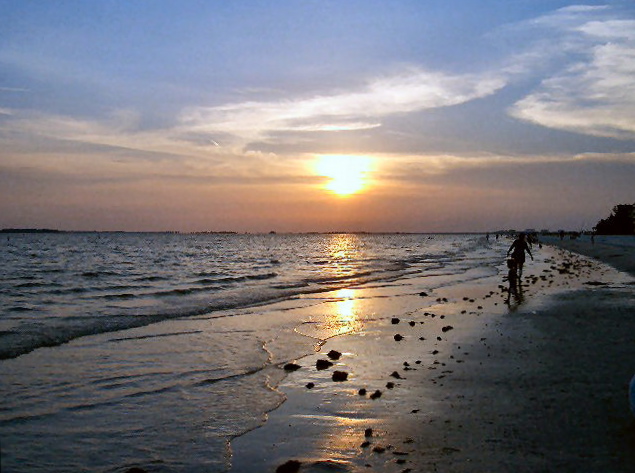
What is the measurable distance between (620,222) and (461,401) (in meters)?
167

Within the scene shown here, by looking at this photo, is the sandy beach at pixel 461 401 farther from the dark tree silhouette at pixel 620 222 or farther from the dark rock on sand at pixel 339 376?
the dark tree silhouette at pixel 620 222

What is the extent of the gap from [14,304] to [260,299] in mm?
11426

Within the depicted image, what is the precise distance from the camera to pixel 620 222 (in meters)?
153

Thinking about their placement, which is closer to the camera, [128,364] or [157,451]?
[157,451]

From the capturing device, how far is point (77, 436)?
8133 millimetres

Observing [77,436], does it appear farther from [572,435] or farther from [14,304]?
[14,304]

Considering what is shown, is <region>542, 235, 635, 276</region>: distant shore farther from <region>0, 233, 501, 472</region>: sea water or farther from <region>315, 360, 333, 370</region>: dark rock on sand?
<region>315, 360, 333, 370</region>: dark rock on sand

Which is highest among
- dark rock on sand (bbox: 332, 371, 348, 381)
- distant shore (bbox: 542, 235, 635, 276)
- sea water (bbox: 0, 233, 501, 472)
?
distant shore (bbox: 542, 235, 635, 276)

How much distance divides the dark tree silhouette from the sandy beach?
5763 inches

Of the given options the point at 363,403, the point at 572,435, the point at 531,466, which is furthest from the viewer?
the point at 363,403

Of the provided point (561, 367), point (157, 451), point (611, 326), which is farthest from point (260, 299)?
point (157, 451)

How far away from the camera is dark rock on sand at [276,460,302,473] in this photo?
262 inches

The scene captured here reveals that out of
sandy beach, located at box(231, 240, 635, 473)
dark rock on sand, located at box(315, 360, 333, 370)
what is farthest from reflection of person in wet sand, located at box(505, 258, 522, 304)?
dark rock on sand, located at box(315, 360, 333, 370)

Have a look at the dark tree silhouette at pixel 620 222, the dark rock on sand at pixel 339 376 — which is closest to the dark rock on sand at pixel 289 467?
the dark rock on sand at pixel 339 376
